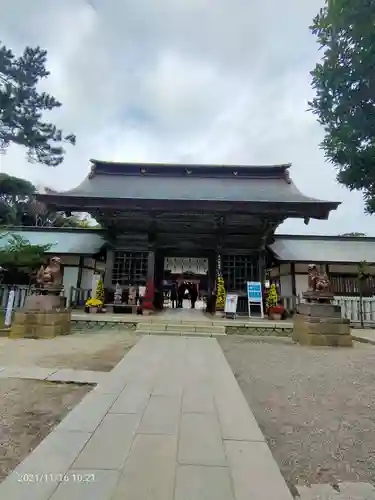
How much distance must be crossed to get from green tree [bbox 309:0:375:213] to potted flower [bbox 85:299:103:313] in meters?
9.24

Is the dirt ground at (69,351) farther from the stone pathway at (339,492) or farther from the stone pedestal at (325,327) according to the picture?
the stone pedestal at (325,327)

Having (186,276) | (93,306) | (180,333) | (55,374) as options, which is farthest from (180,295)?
(55,374)

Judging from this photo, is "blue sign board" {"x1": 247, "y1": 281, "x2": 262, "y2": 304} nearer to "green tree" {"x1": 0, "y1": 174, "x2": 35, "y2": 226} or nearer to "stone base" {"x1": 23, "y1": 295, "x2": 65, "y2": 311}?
A: "stone base" {"x1": 23, "y1": 295, "x2": 65, "y2": 311}

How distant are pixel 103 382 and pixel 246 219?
9.34 meters

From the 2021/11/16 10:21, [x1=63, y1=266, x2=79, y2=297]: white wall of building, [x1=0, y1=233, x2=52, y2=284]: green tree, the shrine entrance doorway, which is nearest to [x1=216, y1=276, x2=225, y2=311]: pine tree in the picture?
the shrine entrance doorway

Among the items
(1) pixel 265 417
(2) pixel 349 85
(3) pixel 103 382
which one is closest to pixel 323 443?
(1) pixel 265 417

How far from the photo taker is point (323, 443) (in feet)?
7.56

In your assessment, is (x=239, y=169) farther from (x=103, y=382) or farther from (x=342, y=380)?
(x=103, y=382)

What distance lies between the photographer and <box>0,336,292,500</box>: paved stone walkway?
1604 mm

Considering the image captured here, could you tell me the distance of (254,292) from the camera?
10.9 meters

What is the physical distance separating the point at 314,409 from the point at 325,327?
170 inches

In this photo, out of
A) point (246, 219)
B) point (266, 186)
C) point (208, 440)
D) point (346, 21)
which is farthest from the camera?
point (266, 186)

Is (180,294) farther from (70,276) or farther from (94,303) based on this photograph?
(94,303)

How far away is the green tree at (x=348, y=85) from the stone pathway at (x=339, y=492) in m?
3.46
